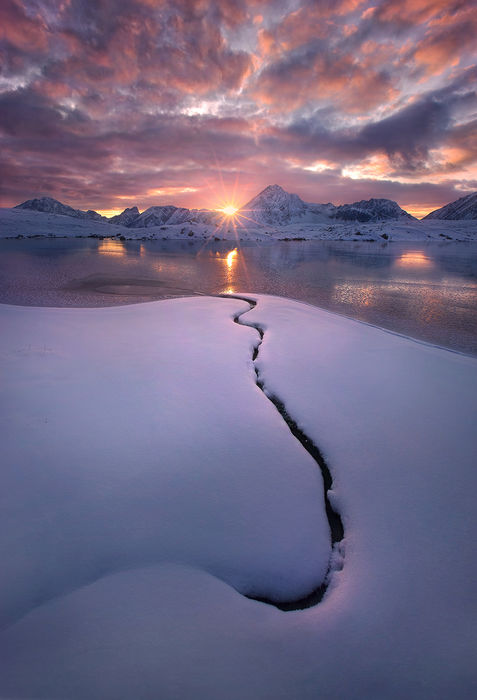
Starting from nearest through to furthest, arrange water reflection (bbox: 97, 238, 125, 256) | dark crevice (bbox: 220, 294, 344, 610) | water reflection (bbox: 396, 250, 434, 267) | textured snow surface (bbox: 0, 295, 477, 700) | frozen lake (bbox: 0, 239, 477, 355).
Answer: textured snow surface (bbox: 0, 295, 477, 700)
dark crevice (bbox: 220, 294, 344, 610)
frozen lake (bbox: 0, 239, 477, 355)
water reflection (bbox: 396, 250, 434, 267)
water reflection (bbox: 97, 238, 125, 256)

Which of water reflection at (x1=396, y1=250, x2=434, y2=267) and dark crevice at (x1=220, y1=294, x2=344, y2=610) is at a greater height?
water reflection at (x1=396, y1=250, x2=434, y2=267)

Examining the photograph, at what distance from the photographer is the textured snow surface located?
2299mm

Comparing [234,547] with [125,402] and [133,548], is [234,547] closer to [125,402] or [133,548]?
[133,548]

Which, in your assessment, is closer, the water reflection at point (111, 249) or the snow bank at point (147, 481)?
the snow bank at point (147, 481)

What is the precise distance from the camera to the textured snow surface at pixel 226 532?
230cm

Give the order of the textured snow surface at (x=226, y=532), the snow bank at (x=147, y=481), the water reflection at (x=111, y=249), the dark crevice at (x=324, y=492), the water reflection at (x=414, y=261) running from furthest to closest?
1. the water reflection at (x=111, y=249)
2. the water reflection at (x=414, y=261)
3. the snow bank at (x=147, y=481)
4. the dark crevice at (x=324, y=492)
5. the textured snow surface at (x=226, y=532)

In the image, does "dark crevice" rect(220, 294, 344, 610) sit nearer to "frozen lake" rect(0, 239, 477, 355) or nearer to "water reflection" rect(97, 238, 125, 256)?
"frozen lake" rect(0, 239, 477, 355)

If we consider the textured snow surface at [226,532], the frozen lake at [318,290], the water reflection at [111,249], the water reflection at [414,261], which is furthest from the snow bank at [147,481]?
the water reflection at [111,249]

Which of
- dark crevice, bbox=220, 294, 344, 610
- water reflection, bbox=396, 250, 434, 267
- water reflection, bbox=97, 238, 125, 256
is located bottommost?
dark crevice, bbox=220, 294, 344, 610

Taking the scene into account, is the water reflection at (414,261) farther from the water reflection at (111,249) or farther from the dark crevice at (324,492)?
the water reflection at (111,249)

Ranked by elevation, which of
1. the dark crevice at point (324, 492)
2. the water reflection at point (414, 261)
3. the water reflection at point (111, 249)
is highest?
the water reflection at point (111, 249)

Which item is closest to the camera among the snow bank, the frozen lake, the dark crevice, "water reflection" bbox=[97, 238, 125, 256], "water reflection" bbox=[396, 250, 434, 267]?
the dark crevice

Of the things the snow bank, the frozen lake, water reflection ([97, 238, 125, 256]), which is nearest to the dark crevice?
the snow bank

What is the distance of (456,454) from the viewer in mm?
4711
